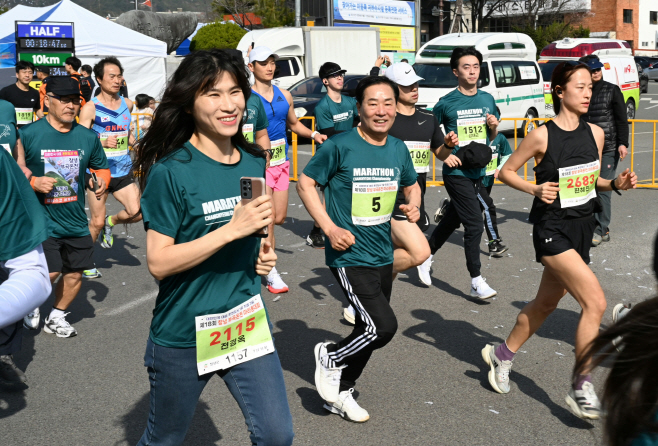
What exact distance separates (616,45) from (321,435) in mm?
30511

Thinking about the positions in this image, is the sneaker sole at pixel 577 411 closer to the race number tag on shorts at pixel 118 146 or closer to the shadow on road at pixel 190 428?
the shadow on road at pixel 190 428

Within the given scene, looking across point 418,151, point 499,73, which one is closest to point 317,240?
point 418,151

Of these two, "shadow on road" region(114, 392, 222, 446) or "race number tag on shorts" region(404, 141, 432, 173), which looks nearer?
"shadow on road" region(114, 392, 222, 446)

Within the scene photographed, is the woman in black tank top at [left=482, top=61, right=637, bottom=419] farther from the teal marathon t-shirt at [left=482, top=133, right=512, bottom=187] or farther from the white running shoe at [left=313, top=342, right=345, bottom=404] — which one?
the teal marathon t-shirt at [left=482, top=133, right=512, bottom=187]

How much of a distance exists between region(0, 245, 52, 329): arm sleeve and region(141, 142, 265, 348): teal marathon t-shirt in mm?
540

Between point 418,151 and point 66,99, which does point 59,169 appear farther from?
point 418,151

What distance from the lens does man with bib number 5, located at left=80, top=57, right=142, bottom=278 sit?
8.13 meters

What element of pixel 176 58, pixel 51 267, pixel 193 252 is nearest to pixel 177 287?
pixel 193 252

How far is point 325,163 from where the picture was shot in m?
4.54

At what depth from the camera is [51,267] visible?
5.70m

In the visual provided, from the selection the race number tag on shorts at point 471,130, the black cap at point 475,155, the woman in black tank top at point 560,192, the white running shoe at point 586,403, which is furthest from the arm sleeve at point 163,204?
the race number tag on shorts at point 471,130

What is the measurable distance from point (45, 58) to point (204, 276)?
15.8 meters

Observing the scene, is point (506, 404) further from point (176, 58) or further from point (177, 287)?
point (176, 58)

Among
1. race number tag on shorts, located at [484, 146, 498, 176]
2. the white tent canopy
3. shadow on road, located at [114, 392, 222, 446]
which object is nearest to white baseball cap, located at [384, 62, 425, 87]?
race number tag on shorts, located at [484, 146, 498, 176]
